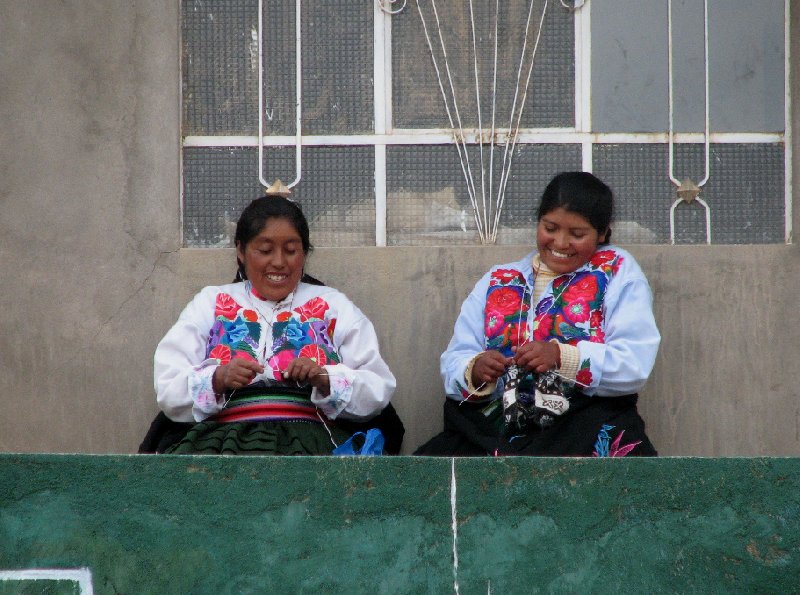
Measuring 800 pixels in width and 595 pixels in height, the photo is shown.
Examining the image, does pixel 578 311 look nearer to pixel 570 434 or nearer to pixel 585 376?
pixel 585 376

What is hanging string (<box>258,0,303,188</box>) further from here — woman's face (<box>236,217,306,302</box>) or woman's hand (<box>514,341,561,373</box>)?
woman's hand (<box>514,341,561,373</box>)

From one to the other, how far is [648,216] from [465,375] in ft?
3.96

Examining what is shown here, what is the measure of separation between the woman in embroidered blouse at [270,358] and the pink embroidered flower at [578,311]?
654 mm

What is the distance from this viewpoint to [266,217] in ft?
14.5

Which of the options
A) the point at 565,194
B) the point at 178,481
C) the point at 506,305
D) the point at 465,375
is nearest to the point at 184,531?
the point at 178,481

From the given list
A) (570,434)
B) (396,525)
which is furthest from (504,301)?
(396,525)

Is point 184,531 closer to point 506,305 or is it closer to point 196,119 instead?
point 506,305

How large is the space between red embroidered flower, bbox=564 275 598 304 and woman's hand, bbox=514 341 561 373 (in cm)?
29

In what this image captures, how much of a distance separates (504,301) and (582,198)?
452 mm

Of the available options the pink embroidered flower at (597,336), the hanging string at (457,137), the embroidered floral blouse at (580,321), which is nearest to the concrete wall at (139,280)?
the hanging string at (457,137)

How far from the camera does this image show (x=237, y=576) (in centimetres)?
331

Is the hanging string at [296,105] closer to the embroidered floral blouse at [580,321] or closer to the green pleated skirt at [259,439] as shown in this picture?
the embroidered floral blouse at [580,321]

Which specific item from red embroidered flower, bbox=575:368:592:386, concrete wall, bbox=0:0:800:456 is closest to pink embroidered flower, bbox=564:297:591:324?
red embroidered flower, bbox=575:368:592:386

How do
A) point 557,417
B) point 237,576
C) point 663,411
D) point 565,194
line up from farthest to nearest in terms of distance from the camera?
point 663,411
point 565,194
point 557,417
point 237,576
